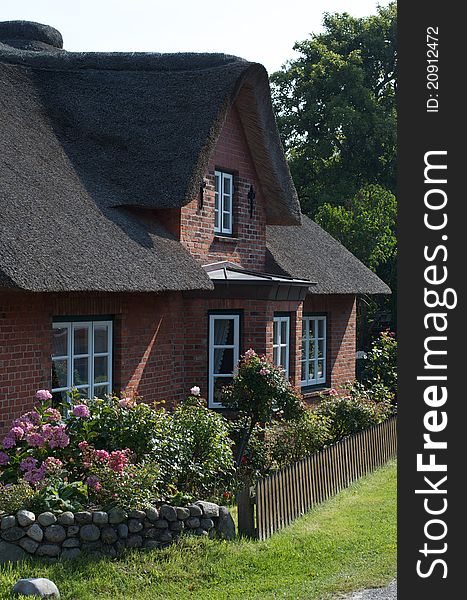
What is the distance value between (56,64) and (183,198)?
4238mm

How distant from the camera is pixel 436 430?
24.2ft

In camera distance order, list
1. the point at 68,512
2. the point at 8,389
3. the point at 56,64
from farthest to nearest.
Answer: the point at 56,64
the point at 8,389
the point at 68,512

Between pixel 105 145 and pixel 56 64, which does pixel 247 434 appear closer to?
pixel 105 145

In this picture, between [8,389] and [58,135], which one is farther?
[58,135]

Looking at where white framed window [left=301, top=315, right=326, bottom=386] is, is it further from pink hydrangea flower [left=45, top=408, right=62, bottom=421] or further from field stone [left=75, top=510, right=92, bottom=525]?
field stone [left=75, top=510, right=92, bottom=525]

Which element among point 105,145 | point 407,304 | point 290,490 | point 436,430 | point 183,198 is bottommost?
point 290,490

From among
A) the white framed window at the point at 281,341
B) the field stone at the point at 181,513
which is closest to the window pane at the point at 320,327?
the white framed window at the point at 281,341

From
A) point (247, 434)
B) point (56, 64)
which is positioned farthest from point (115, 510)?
point (56, 64)

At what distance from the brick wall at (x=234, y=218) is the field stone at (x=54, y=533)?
6.88 meters

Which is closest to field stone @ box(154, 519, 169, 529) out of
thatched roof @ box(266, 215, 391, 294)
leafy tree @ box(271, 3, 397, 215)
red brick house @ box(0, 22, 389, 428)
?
red brick house @ box(0, 22, 389, 428)

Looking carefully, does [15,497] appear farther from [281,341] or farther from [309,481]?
[281,341]

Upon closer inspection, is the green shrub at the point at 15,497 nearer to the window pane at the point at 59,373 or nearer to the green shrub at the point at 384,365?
the window pane at the point at 59,373

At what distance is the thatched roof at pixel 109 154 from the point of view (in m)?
12.0

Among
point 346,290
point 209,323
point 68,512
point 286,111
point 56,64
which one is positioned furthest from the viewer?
point 286,111
